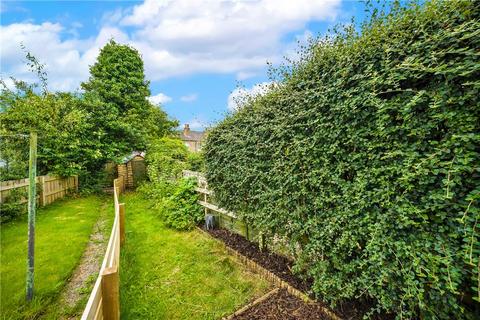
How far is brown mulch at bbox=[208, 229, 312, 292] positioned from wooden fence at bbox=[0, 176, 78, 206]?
6529mm

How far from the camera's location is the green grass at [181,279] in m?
3.37

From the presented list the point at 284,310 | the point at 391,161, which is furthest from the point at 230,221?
the point at 391,161

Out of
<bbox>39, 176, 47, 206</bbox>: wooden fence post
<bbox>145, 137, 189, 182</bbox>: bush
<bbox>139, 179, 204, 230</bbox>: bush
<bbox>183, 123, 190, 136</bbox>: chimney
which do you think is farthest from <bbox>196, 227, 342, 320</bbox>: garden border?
<bbox>183, 123, 190, 136</bbox>: chimney

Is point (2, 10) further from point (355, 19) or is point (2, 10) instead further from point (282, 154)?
point (355, 19)

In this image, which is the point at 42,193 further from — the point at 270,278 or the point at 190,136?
the point at 190,136

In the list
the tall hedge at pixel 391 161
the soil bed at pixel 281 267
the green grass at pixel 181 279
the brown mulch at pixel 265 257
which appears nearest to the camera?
the tall hedge at pixel 391 161

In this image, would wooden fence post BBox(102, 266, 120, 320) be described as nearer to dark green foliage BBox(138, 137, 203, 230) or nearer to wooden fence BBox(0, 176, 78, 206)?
dark green foliage BBox(138, 137, 203, 230)

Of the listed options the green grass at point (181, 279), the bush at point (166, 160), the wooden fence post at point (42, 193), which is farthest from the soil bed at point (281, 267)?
the wooden fence post at point (42, 193)

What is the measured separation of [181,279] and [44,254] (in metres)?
3.33

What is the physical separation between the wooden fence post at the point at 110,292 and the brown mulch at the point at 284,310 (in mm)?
1593

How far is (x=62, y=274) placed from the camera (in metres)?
4.26

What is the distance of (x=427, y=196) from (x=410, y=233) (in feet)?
1.30

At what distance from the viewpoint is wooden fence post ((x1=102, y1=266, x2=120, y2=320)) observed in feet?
7.52

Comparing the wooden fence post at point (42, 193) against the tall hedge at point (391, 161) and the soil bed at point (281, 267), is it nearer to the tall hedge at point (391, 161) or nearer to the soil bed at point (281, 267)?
the soil bed at point (281, 267)
